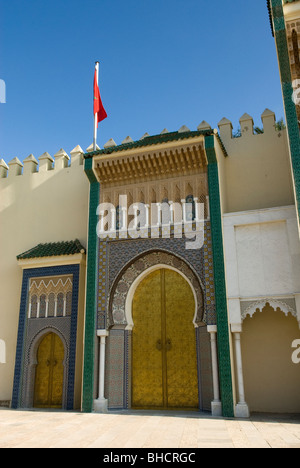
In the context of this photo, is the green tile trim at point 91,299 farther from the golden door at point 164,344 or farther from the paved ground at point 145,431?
the golden door at point 164,344

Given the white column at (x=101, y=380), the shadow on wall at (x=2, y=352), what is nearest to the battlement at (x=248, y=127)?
the white column at (x=101, y=380)

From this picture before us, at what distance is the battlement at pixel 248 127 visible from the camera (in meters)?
7.73

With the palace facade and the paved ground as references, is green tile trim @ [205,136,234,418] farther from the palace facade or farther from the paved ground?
the paved ground

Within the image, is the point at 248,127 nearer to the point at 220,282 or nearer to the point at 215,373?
the point at 220,282

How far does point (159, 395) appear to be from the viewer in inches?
264

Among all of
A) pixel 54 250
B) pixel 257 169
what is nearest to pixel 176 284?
pixel 54 250

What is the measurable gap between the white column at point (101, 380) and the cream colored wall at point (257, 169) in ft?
10.3

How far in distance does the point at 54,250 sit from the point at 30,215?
155cm

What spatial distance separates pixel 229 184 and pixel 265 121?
1.41 meters

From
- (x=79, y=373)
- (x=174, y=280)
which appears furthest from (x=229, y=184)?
(x=79, y=373)

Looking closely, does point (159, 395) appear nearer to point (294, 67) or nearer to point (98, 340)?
point (98, 340)

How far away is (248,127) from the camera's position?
786cm
